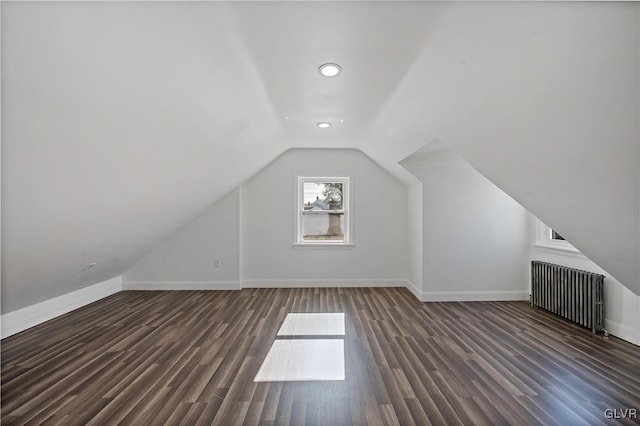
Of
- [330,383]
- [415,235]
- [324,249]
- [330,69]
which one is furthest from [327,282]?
[330,69]

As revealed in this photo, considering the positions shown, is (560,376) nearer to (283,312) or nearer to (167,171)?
(283,312)

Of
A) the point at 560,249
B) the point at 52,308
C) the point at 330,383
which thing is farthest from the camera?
the point at 560,249

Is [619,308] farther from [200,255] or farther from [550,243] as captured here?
[200,255]

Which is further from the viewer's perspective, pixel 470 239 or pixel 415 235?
pixel 415 235

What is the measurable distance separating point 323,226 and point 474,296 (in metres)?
2.72

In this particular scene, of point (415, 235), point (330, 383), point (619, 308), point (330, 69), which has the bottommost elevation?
point (330, 383)

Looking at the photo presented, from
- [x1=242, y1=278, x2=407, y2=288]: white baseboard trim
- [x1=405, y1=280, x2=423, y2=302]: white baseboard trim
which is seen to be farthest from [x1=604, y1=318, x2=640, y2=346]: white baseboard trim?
[x1=242, y1=278, x2=407, y2=288]: white baseboard trim

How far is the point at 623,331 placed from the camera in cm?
325

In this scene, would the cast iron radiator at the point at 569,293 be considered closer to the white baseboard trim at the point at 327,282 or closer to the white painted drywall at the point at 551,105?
the white painted drywall at the point at 551,105

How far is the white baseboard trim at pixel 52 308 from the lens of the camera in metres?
3.36

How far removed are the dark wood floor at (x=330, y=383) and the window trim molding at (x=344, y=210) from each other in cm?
166

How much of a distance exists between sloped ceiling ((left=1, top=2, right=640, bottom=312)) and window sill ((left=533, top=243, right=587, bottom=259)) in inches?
49.0

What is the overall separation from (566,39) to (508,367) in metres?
2.51

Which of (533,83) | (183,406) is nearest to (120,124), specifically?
(183,406)
